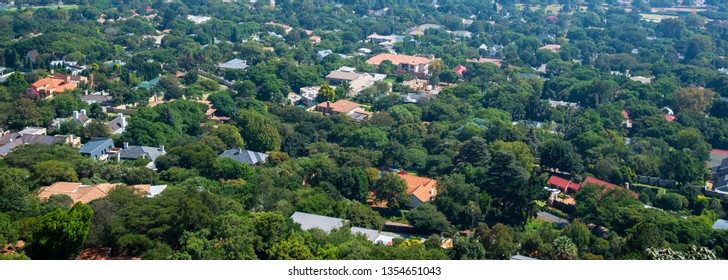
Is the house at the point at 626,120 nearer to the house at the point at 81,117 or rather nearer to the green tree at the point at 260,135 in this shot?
the green tree at the point at 260,135

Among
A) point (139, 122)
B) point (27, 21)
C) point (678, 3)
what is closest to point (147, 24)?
point (27, 21)

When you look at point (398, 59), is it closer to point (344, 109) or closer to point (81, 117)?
point (344, 109)

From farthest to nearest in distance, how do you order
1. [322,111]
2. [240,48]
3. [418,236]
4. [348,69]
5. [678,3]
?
1. [678,3]
2. [240,48]
3. [348,69]
4. [322,111]
5. [418,236]

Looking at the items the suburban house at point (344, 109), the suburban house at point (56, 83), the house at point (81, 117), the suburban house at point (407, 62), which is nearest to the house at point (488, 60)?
the suburban house at point (407, 62)

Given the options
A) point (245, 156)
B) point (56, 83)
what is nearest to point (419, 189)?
point (245, 156)

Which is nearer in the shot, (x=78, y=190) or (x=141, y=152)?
(x=78, y=190)

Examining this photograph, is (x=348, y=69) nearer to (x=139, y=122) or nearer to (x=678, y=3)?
(x=139, y=122)
